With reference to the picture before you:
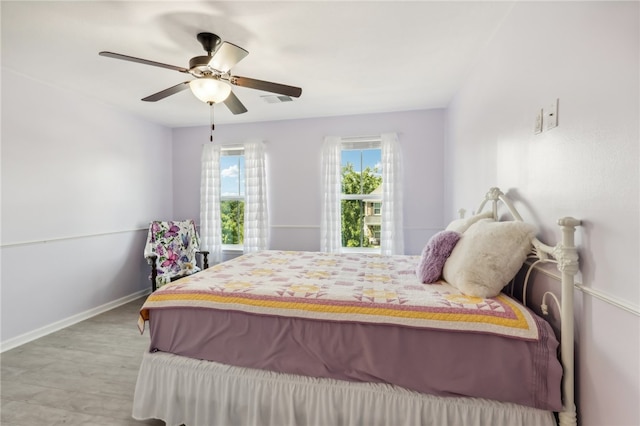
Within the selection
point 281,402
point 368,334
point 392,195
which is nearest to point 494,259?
point 368,334

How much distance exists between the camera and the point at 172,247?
399 centimetres

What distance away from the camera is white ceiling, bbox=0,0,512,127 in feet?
6.05

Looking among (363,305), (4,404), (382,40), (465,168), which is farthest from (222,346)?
(465,168)

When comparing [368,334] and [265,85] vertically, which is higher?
[265,85]

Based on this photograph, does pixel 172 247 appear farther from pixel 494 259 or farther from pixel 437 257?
pixel 494 259

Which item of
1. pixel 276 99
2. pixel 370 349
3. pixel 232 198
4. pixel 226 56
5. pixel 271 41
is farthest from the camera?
pixel 232 198

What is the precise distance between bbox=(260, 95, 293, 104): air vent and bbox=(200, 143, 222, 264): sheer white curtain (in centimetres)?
145

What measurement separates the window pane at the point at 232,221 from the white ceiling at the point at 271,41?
1825mm

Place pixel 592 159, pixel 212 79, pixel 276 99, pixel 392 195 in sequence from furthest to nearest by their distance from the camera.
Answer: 1. pixel 392 195
2. pixel 276 99
3. pixel 212 79
4. pixel 592 159

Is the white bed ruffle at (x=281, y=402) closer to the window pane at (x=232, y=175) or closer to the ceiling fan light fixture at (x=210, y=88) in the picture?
the ceiling fan light fixture at (x=210, y=88)

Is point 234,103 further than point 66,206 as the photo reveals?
No

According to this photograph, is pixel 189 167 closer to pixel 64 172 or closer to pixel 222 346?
pixel 64 172

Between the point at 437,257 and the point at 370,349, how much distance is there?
0.76 meters

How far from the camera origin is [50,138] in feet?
9.98
